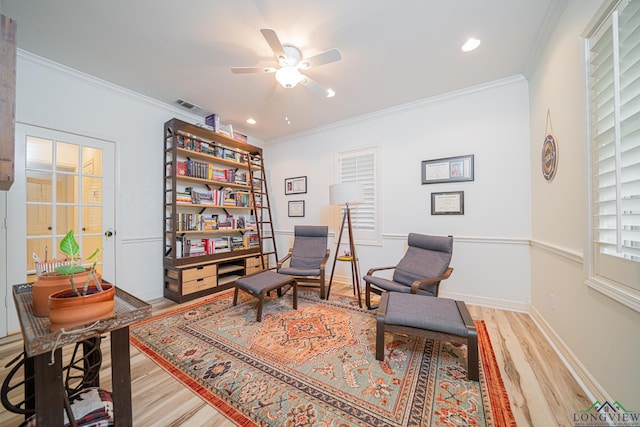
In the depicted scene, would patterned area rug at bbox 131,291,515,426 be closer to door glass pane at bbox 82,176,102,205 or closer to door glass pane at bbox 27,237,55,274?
door glass pane at bbox 27,237,55,274

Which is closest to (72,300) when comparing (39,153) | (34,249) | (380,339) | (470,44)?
(380,339)

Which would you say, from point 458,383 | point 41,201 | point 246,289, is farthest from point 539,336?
point 41,201

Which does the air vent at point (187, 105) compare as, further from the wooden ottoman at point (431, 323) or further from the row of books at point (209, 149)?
the wooden ottoman at point (431, 323)

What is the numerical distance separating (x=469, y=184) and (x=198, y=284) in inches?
151

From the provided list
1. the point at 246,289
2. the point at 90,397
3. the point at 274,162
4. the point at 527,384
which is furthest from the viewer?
the point at 274,162

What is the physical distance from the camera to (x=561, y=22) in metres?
1.73

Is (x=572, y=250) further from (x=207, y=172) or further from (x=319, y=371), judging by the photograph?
(x=207, y=172)

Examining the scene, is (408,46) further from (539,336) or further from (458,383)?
(539,336)

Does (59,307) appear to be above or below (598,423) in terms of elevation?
above

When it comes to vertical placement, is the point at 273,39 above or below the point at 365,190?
above

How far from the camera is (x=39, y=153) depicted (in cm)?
231

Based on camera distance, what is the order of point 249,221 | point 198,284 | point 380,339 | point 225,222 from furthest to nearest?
point 249,221 < point 225,222 < point 198,284 < point 380,339

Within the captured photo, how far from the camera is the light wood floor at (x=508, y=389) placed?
49.1 inches

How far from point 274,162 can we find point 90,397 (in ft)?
13.2
